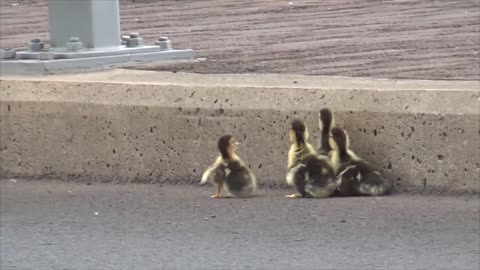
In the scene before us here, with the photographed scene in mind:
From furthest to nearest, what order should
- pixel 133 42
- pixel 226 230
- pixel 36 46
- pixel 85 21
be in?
pixel 133 42 → pixel 36 46 → pixel 85 21 → pixel 226 230

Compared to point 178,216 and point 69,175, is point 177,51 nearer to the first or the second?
point 69,175

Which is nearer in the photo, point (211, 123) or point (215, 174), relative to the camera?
point (215, 174)

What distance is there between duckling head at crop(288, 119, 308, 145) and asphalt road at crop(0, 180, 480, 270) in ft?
1.31

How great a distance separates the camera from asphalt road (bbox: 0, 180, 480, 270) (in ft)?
20.0

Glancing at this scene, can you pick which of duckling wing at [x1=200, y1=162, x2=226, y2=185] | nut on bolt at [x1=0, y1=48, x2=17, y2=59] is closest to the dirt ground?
nut on bolt at [x1=0, y1=48, x2=17, y2=59]

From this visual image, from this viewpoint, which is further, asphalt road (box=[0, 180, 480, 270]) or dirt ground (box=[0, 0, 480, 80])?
dirt ground (box=[0, 0, 480, 80])

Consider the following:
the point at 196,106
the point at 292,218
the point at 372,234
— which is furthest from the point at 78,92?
the point at 372,234

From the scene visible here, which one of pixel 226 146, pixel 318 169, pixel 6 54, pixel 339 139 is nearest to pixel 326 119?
pixel 339 139

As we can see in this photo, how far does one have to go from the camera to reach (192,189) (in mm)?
7793

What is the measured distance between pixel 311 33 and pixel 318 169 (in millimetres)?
4378

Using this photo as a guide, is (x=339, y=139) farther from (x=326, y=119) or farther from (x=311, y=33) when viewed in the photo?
(x=311, y=33)

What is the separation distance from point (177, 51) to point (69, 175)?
1.95 meters

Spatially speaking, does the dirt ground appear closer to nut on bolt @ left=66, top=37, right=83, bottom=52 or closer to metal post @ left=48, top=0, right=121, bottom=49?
metal post @ left=48, top=0, right=121, bottom=49

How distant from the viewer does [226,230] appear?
22.0 ft
